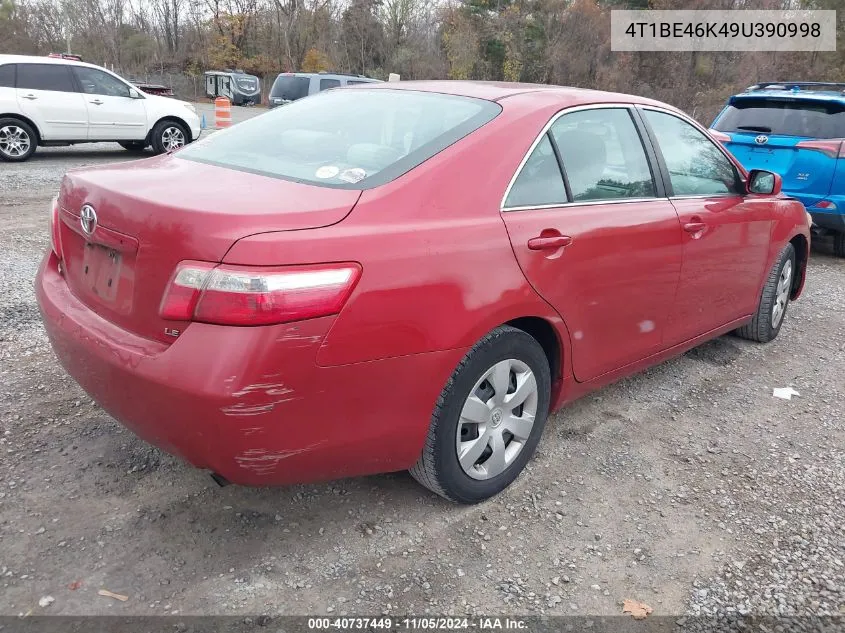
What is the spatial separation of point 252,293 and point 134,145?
1264cm

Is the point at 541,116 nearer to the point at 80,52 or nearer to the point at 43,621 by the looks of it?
the point at 43,621

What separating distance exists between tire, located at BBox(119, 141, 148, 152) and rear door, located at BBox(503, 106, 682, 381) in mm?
11597

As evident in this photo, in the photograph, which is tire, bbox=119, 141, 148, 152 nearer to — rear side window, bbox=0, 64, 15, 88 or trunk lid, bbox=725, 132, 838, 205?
rear side window, bbox=0, 64, 15, 88

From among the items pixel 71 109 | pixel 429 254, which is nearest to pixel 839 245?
pixel 429 254

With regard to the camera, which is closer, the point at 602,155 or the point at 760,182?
the point at 602,155

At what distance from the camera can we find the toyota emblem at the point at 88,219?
93.2 inches

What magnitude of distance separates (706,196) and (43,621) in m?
3.52

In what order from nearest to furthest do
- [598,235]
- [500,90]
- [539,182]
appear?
[539,182] → [598,235] → [500,90]

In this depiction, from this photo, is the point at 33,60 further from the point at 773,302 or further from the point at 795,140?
the point at 773,302

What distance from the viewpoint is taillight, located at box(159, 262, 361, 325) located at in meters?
1.98

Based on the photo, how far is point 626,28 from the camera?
29.1 meters

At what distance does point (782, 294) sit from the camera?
4.88 meters

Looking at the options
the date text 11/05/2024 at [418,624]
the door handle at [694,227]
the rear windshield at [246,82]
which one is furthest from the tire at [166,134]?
the rear windshield at [246,82]

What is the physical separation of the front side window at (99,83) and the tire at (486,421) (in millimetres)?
11617
